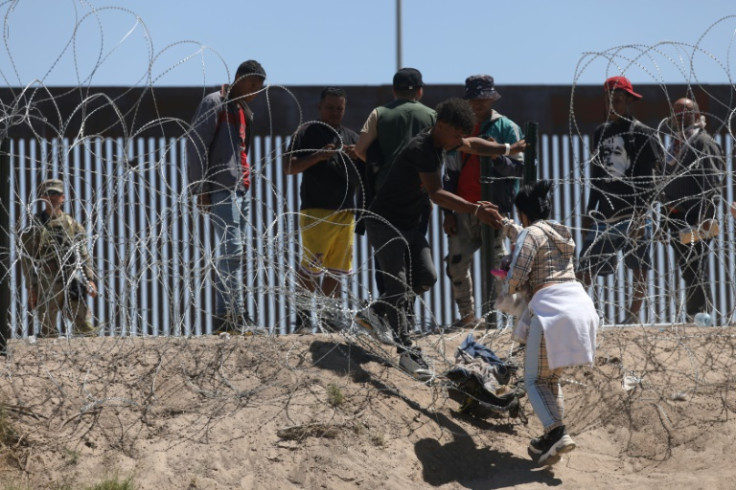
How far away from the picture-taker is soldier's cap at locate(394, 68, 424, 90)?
24.1 ft

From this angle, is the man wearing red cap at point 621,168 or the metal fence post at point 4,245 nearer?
the metal fence post at point 4,245

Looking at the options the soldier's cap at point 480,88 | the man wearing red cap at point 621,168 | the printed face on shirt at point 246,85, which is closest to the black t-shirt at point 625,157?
the man wearing red cap at point 621,168

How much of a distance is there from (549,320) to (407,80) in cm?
220

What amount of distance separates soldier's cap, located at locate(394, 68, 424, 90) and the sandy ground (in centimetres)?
164

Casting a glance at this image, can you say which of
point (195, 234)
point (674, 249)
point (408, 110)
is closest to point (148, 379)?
point (195, 234)

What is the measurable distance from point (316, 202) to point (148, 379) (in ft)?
5.60

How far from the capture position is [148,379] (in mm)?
6461

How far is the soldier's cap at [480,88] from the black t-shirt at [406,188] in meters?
1.11

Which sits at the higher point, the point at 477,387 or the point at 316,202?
the point at 316,202

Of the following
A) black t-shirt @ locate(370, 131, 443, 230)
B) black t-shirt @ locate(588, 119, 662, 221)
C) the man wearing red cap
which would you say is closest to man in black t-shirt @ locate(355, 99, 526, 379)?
black t-shirt @ locate(370, 131, 443, 230)

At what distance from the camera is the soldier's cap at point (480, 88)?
303 inches

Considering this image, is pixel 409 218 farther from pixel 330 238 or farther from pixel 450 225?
pixel 450 225

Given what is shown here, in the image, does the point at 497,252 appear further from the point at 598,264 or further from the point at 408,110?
the point at 408,110

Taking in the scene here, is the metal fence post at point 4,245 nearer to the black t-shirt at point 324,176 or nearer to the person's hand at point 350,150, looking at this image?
the black t-shirt at point 324,176
